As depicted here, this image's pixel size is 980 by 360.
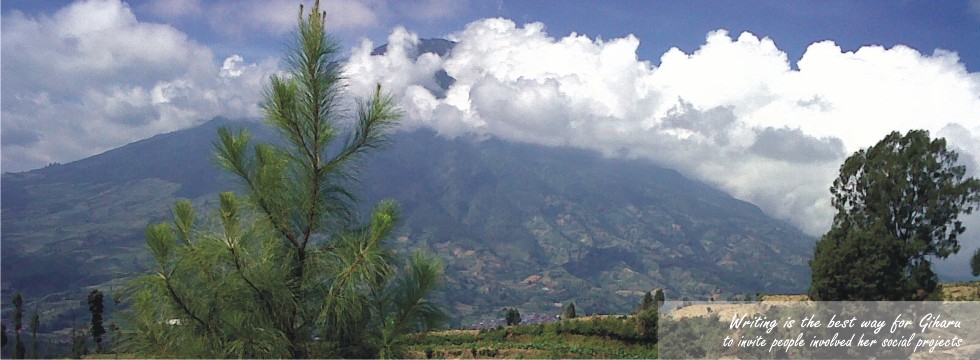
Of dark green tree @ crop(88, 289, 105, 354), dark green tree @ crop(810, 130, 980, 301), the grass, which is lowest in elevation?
the grass

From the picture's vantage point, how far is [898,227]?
1606 centimetres

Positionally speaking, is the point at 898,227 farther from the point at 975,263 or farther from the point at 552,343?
the point at 975,263

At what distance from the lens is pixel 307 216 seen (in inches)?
234

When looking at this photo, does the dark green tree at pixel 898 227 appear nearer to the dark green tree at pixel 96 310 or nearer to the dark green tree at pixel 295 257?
the dark green tree at pixel 295 257

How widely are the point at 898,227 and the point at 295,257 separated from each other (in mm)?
15307

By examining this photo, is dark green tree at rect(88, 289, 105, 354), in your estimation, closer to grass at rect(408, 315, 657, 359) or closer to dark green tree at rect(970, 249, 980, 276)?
grass at rect(408, 315, 657, 359)

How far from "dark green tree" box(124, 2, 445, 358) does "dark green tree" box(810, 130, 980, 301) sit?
12.6 metres

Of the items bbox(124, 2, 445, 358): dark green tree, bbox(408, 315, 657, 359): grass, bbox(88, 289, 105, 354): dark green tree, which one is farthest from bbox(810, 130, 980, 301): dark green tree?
bbox(88, 289, 105, 354): dark green tree

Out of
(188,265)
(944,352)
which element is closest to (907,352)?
(944,352)

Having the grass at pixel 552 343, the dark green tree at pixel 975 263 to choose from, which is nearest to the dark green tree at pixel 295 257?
the grass at pixel 552 343

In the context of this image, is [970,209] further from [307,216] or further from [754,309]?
[307,216]

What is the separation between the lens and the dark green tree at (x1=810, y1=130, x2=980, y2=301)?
1527 centimetres

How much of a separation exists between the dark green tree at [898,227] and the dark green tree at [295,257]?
12.6 metres

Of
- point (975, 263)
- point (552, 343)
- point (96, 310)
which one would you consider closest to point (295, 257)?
point (552, 343)
